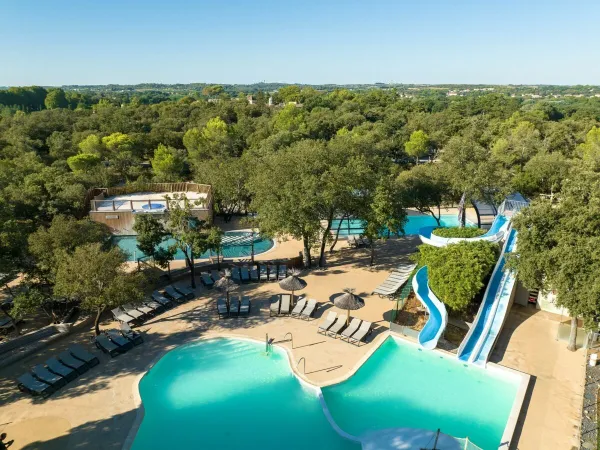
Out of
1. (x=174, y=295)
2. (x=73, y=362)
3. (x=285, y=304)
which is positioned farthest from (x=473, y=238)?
(x=73, y=362)

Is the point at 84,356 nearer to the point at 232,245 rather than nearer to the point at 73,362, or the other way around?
the point at 73,362

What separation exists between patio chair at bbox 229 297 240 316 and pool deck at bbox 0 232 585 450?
311mm

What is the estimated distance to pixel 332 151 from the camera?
22594 mm

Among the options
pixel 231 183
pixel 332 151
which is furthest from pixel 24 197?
pixel 332 151

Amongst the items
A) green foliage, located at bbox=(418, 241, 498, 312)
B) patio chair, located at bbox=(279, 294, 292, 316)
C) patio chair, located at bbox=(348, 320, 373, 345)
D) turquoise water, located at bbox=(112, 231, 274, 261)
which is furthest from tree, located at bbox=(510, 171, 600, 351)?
turquoise water, located at bbox=(112, 231, 274, 261)

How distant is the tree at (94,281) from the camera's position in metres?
14.1

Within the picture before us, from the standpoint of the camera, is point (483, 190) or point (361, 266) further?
point (483, 190)

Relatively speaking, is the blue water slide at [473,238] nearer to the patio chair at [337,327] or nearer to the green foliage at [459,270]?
the green foliage at [459,270]

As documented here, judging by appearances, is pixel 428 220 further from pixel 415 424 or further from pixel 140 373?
pixel 140 373

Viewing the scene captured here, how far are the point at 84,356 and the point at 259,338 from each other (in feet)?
20.6

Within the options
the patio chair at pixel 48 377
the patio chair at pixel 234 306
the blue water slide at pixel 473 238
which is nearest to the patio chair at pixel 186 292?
the patio chair at pixel 234 306

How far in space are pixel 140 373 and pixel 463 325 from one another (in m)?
12.8

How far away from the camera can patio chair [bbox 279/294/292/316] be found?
17.4 m

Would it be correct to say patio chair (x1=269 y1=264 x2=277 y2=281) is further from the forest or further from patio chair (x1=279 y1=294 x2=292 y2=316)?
patio chair (x1=279 y1=294 x2=292 y2=316)
